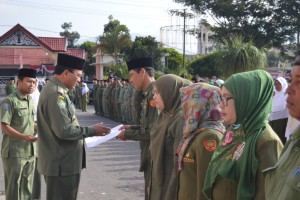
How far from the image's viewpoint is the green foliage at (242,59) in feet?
45.4

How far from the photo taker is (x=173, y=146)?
4.00 meters

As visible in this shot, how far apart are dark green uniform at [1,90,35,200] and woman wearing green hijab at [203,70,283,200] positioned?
129 inches

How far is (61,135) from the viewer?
457 centimetres

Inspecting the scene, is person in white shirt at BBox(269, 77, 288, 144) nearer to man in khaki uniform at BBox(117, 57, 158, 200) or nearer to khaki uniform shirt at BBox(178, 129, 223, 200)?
man in khaki uniform at BBox(117, 57, 158, 200)

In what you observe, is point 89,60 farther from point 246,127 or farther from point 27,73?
point 246,127

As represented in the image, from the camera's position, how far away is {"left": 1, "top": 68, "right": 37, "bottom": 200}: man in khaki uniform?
5.72 metres

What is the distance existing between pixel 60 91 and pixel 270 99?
2.45m

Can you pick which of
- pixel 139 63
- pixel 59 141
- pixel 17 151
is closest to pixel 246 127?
pixel 59 141

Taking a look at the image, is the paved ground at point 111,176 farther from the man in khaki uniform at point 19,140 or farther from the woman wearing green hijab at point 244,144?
the woman wearing green hijab at point 244,144

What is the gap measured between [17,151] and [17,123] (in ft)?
1.10

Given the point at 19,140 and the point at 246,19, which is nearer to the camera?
the point at 19,140

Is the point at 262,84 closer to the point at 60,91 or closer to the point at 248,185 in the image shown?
the point at 248,185

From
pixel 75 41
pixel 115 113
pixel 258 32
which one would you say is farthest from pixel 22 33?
pixel 75 41

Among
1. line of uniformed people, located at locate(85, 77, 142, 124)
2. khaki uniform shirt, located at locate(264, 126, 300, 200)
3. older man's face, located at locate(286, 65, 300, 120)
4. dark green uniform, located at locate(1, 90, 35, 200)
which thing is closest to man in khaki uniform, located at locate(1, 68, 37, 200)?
dark green uniform, located at locate(1, 90, 35, 200)
